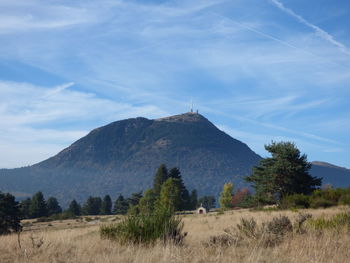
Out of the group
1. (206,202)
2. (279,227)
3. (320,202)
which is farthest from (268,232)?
(206,202)

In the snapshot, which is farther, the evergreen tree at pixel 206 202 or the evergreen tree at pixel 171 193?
the evergreen tree at pixel 206 202

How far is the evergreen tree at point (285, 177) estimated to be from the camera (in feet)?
130

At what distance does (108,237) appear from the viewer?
957 cm

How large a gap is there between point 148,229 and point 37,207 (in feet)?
246

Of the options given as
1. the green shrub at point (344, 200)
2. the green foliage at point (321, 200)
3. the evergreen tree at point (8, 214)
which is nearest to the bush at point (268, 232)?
the green shrub at point (344, 200)

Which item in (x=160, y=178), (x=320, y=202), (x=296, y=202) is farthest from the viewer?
(x=160, y=178)

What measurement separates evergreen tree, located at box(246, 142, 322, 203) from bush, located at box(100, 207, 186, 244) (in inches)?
1240

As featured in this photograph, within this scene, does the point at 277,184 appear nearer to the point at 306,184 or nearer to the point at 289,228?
the point at 306,184

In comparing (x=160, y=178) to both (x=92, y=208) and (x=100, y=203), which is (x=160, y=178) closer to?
(x=92, y=208)

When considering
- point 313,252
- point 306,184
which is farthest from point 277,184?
point 313,252

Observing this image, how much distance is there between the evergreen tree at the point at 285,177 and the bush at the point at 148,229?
31.5m

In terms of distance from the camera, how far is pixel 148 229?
29.3 feet

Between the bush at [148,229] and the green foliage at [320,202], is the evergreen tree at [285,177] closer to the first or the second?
the green foliage at [320,202]

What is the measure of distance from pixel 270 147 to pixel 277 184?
4350 millimetres
